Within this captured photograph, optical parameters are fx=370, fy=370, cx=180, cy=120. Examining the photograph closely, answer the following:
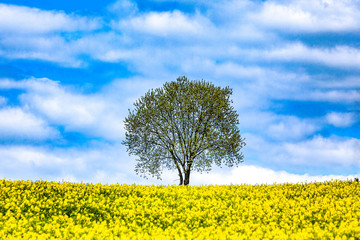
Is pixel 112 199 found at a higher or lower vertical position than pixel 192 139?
lower

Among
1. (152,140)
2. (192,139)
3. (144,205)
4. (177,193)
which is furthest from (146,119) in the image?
(144,205)

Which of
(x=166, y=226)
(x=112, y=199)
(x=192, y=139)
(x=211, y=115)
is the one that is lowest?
(x=166, y=226)

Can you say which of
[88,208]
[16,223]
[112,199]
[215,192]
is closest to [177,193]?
[215,192]

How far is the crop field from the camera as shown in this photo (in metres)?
15.3

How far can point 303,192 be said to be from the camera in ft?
74.5

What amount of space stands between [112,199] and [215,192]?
6.46 m

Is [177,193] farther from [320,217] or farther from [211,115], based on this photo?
[211,115]

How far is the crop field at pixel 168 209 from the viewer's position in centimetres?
1534

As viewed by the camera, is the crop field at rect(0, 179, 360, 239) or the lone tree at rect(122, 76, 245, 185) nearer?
the crop field at rect(0, 179, 360, 239)

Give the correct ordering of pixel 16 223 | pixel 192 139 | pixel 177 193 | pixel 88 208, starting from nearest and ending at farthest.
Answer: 1. pixel 16 223
2. pixel 88 208
3. pixel 177 193
4. pixel 192 139

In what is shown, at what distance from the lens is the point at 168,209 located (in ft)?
63.3

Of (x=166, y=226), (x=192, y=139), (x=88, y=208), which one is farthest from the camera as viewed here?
(x=192, y=139)

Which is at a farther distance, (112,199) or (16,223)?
(112,199)

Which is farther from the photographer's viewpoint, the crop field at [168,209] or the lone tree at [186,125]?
the lone tree at [186,125]
